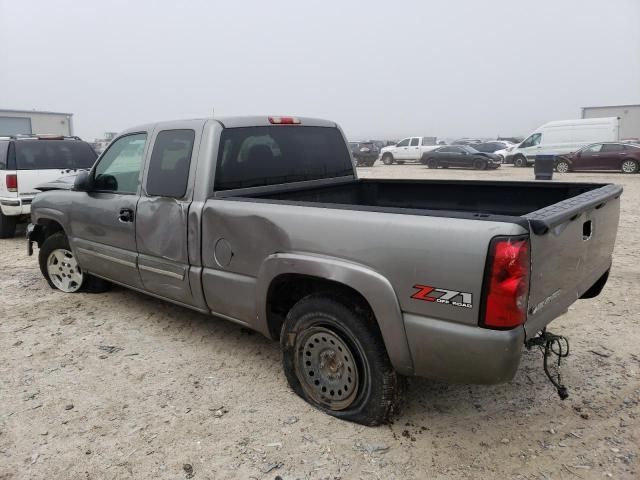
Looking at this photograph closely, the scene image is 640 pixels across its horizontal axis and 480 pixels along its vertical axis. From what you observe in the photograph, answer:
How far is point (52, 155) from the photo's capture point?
850 centimetres

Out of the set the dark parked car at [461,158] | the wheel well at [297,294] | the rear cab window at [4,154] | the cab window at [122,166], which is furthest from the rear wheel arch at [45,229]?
the dark parked car at [461,158]

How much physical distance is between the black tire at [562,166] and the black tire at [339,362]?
22.5 meters

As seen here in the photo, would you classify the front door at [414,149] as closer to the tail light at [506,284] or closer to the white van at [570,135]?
the white van at [570,135]

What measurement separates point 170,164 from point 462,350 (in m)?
2.56

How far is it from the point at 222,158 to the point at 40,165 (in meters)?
6.28

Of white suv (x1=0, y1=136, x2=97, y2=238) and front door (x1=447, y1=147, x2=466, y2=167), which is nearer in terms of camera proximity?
white suv (x1=0, y1=136, x2=97, y2=238)

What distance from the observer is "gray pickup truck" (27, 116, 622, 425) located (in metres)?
2.30

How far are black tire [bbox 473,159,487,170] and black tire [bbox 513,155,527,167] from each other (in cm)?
268

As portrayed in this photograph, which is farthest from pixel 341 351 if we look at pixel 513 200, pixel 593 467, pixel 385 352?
pixel 513 200

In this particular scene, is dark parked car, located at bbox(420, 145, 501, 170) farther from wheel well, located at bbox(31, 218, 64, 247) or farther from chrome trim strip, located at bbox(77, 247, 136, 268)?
chrome trim strip, located at bbox(77, 247, 136, 268)

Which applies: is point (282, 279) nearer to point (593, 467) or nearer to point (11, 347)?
point (593, 467)

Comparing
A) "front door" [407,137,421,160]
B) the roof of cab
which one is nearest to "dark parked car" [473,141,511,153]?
"front door" [407,137,421,160]

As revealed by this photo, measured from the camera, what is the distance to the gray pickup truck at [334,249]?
2301mm

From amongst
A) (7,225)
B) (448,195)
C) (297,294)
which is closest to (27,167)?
(7,225)
